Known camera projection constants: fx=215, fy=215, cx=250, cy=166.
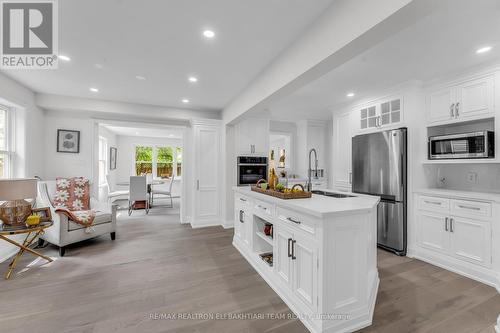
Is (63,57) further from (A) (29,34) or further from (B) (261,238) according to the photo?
(B) (261,238)

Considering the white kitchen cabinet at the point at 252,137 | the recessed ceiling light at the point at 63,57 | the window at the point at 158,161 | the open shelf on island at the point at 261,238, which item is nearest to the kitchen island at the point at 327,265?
the open shelf on island at the point at 261,238

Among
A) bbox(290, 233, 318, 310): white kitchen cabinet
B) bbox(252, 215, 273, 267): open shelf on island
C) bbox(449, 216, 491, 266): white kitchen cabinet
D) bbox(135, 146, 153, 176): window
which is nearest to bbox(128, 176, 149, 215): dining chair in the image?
bbox(135, 146, 153, 176): window

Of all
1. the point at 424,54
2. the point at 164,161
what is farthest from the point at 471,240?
the point at 164,161

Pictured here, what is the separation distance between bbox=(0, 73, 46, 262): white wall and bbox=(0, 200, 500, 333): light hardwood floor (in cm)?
135

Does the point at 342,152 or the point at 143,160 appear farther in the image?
the point at 143,160

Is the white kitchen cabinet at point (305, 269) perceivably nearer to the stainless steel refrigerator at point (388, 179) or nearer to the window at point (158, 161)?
the stainless steel refrigerator at point (388, 179)

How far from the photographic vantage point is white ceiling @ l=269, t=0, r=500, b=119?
1.76 meters

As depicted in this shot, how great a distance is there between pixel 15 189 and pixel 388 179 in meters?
4.74

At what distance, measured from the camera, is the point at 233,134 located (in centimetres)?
459

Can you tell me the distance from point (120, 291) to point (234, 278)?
1.18 meters

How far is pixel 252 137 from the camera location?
462 cm

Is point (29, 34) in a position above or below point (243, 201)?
above

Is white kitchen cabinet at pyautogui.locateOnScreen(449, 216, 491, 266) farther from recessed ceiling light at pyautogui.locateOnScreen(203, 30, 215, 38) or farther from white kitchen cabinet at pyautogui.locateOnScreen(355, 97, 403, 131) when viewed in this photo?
recessed ceiling light at pyautogui.locateOnScreen(203, 30, 215, 38)

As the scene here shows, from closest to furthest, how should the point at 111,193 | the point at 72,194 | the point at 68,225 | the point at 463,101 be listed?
the point at 463,101
the point at 68,225
the point at 72,194
the point at 111,193
